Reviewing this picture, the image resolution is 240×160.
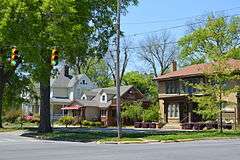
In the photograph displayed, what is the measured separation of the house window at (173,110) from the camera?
196ft

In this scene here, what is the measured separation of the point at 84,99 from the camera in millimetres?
83812

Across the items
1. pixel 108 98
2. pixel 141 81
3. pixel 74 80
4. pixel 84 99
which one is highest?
pixel 141 81

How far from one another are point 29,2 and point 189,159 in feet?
77.4

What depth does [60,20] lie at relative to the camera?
127ft

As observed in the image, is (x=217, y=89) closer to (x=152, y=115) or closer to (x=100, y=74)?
(x=152, y=115)

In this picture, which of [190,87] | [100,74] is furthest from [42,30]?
[100,74]

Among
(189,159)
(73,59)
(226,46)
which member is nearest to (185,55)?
(226,46)

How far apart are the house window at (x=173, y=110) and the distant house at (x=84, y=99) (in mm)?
14150

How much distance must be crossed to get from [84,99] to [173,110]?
26323 millimetres

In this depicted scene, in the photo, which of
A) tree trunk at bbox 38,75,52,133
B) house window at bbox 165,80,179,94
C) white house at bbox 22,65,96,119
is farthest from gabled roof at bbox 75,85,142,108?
tree trunk at bbox 38,75,52,133

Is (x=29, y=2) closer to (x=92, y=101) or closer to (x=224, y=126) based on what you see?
(x=224, y=126)

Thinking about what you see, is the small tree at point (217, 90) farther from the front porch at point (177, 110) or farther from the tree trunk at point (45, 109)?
the front porch at point (177, 110)

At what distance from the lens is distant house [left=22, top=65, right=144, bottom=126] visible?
7556 centimetres

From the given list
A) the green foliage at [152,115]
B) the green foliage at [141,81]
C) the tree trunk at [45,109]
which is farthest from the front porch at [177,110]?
the green foliage at [141,81]
